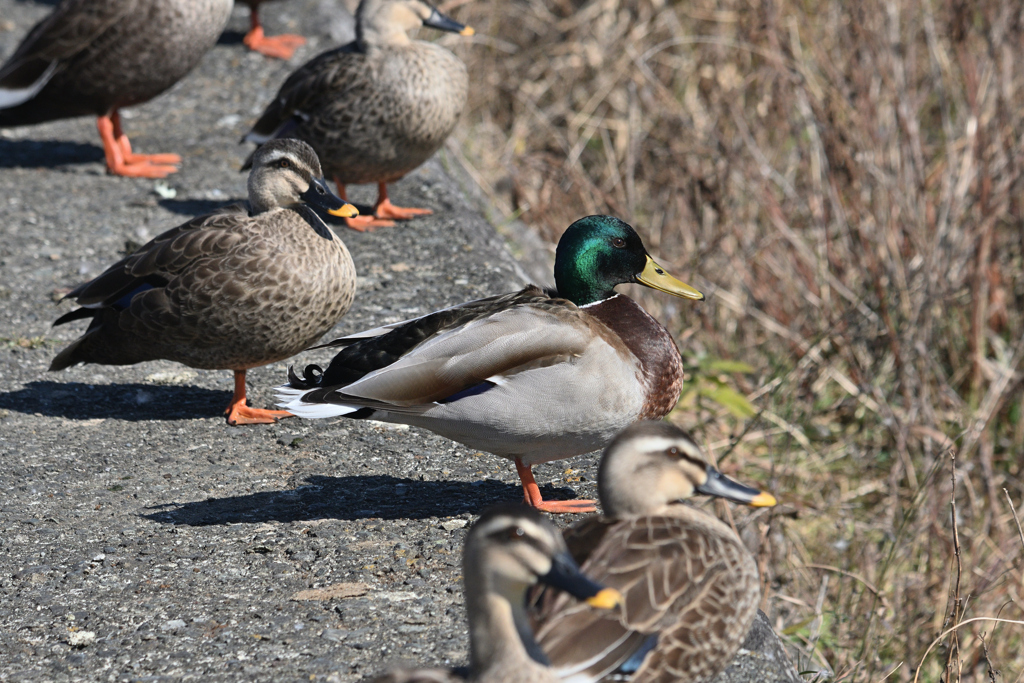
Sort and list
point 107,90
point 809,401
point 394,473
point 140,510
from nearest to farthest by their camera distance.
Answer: point 140,510 → point 394,473 → point 809,401 → point 107,90

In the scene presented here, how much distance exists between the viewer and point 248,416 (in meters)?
4.47

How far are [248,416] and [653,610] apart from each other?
7.77 feet

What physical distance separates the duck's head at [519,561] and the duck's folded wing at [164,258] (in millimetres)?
2383

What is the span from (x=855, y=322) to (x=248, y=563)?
392 centimetres

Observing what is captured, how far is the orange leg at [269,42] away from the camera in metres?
8.55

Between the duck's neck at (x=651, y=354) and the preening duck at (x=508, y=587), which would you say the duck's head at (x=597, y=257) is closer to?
the duck's neck at (x=651, y=354)

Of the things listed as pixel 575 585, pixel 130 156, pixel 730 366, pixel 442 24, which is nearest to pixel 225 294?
pixel 575 585

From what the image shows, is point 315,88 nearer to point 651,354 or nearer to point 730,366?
point 730,366

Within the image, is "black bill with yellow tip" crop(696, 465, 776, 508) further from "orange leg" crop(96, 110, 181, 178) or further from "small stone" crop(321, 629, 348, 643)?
"orange leg" crop(96, 110, 181, 178)

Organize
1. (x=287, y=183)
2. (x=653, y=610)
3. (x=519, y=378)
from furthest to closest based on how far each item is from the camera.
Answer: (x=287, y=183) < (x=519, y=378) < (x=653, y=610)

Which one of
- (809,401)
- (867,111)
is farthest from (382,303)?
(867,111)

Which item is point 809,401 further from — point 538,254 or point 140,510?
point 140,510

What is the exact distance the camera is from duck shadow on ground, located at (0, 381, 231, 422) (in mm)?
4617

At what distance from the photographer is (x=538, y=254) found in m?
7.03
